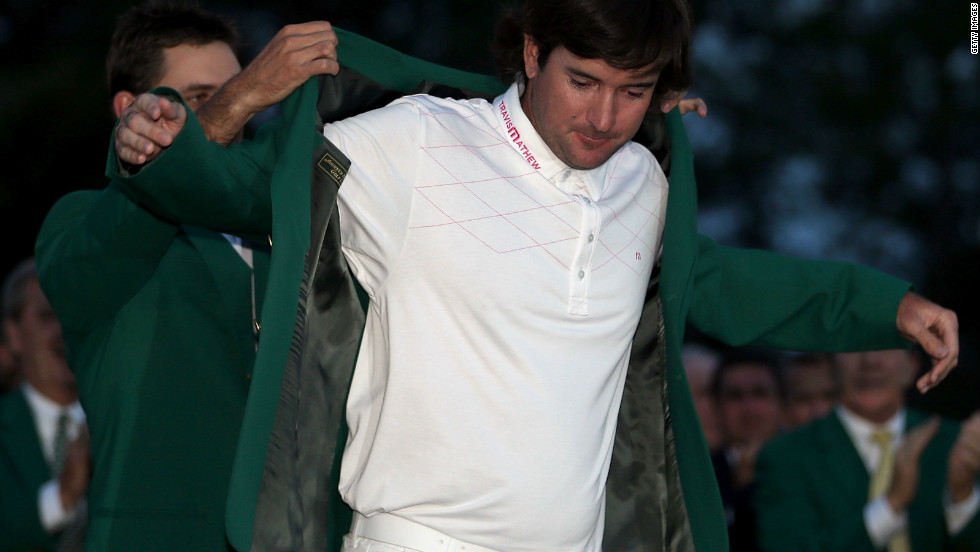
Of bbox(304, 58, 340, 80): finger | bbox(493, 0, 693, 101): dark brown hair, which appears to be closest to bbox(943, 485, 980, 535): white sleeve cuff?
bbox(493, 0, 693, 101): dark brown hair

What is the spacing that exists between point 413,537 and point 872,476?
3213mm

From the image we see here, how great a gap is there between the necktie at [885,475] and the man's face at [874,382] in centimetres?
7

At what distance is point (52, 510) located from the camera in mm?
4191

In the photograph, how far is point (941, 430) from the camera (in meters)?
5.02

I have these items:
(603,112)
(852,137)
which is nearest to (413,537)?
(603,112)

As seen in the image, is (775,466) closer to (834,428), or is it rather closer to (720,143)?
(834,428)

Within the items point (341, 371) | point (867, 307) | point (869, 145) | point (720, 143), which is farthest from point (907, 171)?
point (341, 371)

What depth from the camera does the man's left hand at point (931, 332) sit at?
89.6 inches

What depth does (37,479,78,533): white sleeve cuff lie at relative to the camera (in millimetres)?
4172

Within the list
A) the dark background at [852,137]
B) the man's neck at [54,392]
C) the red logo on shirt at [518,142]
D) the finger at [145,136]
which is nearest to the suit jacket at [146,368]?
Result: the finger at [145,136]

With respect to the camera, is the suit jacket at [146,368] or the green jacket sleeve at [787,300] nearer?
the suit jacket at [146,368]

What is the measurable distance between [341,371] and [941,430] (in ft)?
11.9

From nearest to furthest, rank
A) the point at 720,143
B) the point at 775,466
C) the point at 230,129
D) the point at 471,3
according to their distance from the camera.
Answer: the point at 230,129 → the point at 775,466 → the point at 471,3 → the point at 720,143

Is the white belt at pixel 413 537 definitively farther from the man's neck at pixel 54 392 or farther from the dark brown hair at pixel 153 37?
the man's neck at pixel 54 392
